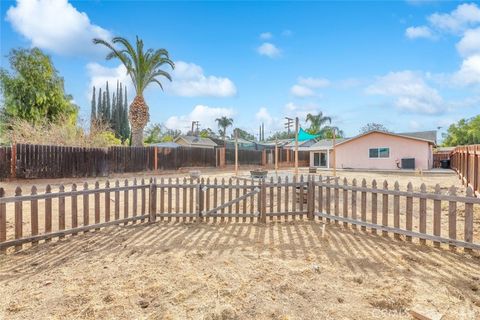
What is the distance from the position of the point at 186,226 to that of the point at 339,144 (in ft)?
83.2

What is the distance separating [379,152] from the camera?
25.8 metres

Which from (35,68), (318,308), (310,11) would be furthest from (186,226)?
(35,68)

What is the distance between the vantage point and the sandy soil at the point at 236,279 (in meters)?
2.52

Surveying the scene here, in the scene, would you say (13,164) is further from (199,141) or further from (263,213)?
(199,141)

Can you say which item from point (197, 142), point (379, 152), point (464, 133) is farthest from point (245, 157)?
point (464, 133)

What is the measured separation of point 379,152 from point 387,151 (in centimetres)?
67

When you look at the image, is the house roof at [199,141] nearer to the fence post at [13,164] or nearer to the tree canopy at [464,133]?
the fence post at [13,164]

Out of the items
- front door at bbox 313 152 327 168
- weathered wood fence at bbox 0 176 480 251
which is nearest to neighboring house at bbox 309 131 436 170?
front door at bbox 313 152 327 168

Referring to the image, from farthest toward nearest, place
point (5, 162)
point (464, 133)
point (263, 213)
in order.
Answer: point (464, 133) → point (5, 162) → point (263, 213)

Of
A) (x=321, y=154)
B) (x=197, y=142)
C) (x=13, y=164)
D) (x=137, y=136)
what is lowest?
(x=13, y=164)

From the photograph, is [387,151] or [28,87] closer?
[28,87]

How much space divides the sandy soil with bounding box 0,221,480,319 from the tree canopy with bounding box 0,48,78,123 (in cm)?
2180

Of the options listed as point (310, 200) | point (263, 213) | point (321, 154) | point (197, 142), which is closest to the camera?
point (263, 213)

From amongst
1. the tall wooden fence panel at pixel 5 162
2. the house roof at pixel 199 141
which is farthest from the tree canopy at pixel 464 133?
the tall wooden fence panel at pixel 5 162
